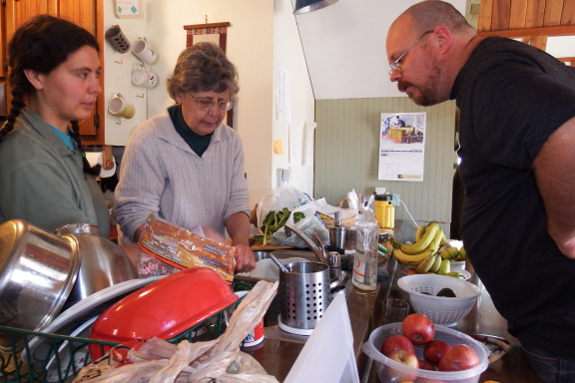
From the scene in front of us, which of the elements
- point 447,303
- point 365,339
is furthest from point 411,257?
point 365,339

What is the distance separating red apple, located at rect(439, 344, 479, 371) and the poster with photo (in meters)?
2.29

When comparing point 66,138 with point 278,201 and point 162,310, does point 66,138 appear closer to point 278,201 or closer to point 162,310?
point 162,310

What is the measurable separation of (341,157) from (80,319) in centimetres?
277

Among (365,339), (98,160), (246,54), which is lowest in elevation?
(365,339)

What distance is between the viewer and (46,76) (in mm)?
1021

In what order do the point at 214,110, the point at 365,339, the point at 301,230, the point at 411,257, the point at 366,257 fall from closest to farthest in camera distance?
the point at 365,339
the point at 366,257
the point at 214,110
the point at 411,257
the point at 301,230

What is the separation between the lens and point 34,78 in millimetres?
1018

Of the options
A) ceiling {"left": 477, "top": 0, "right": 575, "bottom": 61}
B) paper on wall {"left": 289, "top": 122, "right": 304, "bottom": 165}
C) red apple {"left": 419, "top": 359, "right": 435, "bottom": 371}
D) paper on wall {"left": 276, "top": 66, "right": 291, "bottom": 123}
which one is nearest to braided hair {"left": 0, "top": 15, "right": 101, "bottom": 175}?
red apple {"left": 419, "top": 359, "right": 435, "bottom": 371}

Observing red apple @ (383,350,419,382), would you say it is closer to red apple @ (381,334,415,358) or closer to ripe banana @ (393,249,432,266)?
red apple @ (381,334,415,358)

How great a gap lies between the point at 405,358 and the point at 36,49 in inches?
44.7

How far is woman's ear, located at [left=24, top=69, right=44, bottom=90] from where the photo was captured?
1013 mm

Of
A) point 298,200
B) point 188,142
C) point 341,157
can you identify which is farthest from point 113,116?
point 341,157

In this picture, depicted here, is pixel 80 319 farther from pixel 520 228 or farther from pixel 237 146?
pixel 237 146

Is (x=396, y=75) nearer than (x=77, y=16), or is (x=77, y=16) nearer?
(x=396, y=75)
